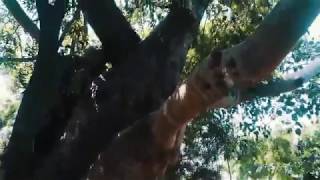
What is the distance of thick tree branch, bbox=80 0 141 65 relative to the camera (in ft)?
15.7

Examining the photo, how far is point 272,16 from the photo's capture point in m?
2.41

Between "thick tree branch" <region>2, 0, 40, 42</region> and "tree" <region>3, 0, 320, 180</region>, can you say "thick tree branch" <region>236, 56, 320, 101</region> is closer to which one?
"tree" <region>3, 0, 320, 180</region>

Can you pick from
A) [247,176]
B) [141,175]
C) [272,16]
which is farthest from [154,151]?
[247,176]

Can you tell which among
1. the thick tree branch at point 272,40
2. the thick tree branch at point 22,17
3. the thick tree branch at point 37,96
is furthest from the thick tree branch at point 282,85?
the thick tree branch at point 22,17

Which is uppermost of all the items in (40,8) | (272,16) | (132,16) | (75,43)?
(132,16)

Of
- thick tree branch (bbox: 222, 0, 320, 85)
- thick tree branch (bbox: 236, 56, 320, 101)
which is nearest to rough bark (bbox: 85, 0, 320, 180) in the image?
thick tree branch (bbox: 222, 0, 320, 85)

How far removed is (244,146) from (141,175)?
4.53 m

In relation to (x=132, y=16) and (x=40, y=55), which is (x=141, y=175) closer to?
(x=40, y=55)

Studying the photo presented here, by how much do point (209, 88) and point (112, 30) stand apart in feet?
8.17

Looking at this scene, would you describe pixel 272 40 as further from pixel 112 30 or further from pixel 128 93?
pixel 112 30

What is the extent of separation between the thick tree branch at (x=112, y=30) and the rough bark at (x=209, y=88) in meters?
1.50

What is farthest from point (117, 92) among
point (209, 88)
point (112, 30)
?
point (209, 88)

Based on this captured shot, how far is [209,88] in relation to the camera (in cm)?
262

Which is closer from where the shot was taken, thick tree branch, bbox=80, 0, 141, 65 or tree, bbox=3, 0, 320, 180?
tree, bbox=3, 0, 320, 180
